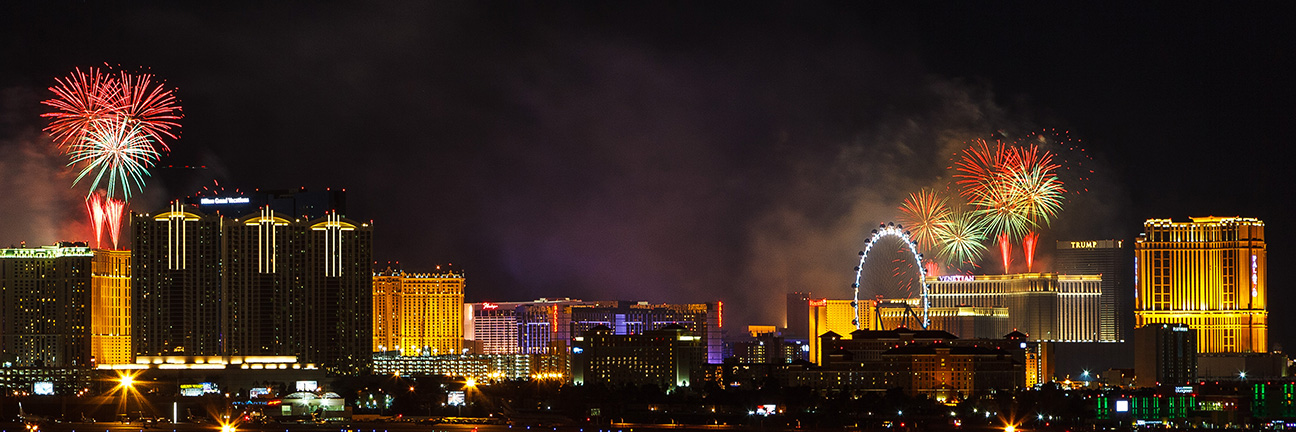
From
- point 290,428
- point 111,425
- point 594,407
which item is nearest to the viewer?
point 290,428

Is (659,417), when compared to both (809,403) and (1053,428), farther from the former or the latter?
(1053,428)

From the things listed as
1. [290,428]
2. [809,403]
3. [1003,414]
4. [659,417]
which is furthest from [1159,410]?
[290,428]

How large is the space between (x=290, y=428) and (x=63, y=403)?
1478 inches

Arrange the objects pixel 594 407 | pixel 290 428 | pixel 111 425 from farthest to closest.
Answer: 1. pixel 594 407
2. pixel 111 425
3. pixel 290 428

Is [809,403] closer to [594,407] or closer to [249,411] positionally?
[594,407]

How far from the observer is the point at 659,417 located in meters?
188

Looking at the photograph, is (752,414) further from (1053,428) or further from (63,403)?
(63,403)

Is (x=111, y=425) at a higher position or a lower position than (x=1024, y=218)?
lower

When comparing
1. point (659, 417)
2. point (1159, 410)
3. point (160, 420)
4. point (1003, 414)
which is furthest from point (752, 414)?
point (160, 420)

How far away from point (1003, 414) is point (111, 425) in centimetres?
6925

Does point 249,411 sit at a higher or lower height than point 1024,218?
lower

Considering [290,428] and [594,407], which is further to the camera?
[594,407]

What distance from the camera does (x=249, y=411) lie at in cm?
18962

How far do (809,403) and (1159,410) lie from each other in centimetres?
2877
